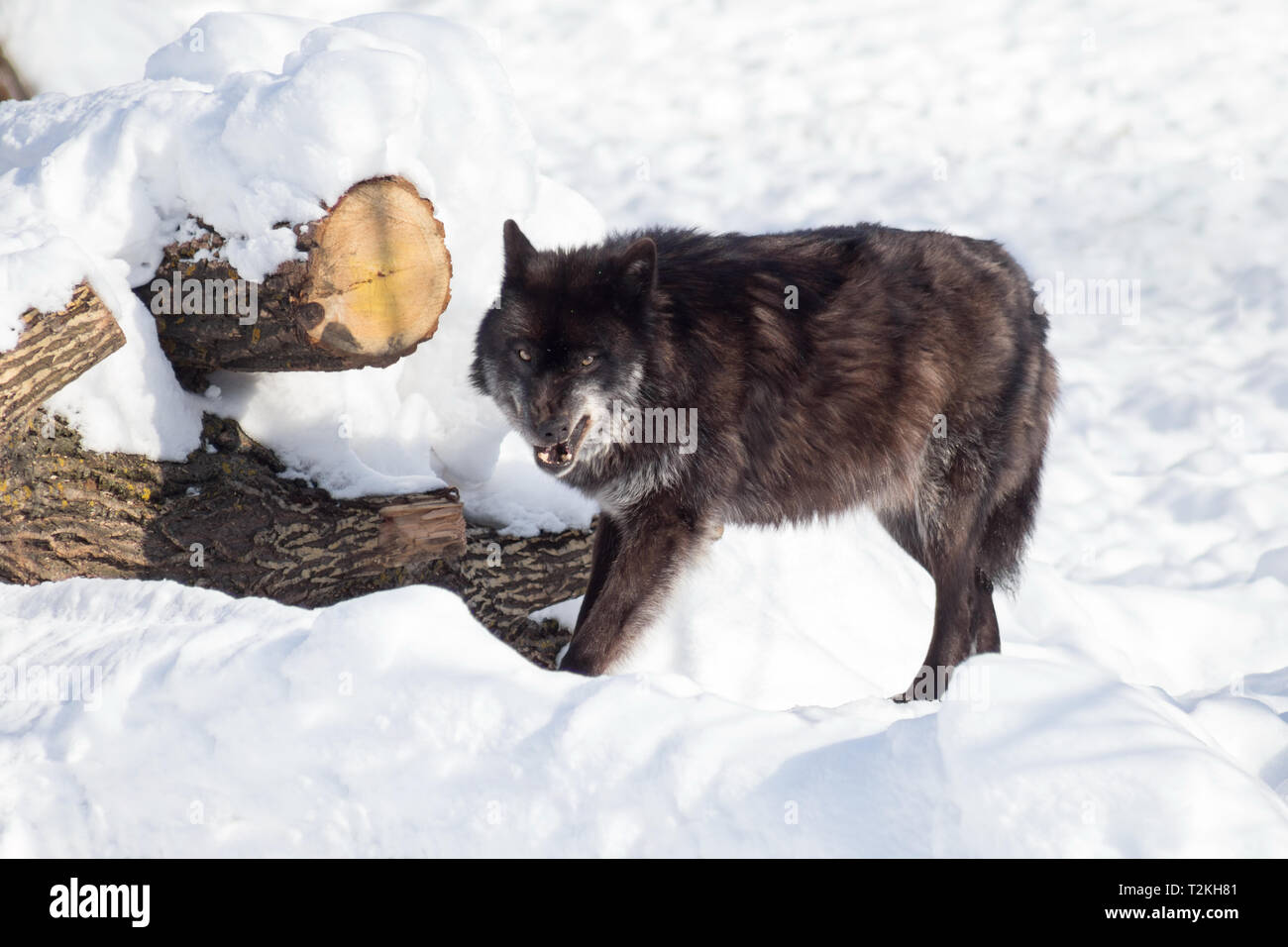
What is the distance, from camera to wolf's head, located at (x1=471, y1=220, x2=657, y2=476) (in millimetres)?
3604

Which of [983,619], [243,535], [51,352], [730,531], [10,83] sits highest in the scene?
[10,83]

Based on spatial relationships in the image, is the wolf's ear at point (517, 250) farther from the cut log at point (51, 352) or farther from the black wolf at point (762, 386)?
the cut log at point (51, 352)

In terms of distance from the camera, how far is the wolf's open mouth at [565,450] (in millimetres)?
3637

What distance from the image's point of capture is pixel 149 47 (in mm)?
6754

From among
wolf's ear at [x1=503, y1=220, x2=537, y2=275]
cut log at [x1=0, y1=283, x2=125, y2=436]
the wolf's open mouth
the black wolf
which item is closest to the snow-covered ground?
cut log at [x1=0, y1=283, x2=125, y2=436]

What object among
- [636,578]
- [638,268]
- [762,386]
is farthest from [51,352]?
[762,386]

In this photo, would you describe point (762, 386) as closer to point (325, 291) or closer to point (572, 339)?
point (572, 339)

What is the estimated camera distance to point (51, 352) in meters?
3.16

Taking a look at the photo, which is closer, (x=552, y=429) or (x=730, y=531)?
(x=552, y=429)

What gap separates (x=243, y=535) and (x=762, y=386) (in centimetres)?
198

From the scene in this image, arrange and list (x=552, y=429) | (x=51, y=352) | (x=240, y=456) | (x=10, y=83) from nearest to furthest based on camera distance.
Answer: (x=51, y=352), (x=552, y=429), (x=240, y=456), (x=10, y=83)

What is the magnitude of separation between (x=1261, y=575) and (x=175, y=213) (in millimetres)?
5590

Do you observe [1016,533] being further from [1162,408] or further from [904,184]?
[904,184]
